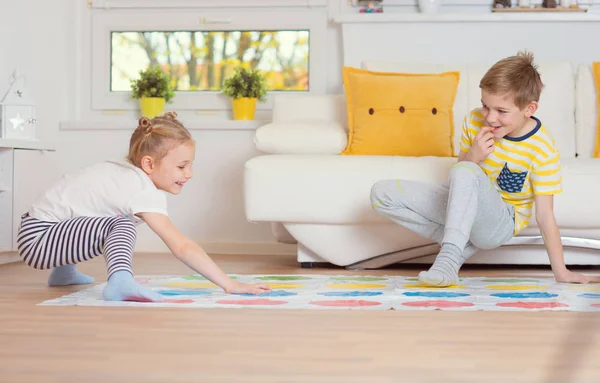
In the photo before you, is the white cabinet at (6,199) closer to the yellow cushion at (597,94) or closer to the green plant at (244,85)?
the green plant at (244,85)

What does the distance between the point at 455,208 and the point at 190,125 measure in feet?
5.81

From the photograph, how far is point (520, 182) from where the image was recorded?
2.38 metres

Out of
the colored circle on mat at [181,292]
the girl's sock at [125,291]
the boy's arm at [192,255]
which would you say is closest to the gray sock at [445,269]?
the boy's arm at [192,255]

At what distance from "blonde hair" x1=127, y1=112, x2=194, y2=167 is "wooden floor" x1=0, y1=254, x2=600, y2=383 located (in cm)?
44

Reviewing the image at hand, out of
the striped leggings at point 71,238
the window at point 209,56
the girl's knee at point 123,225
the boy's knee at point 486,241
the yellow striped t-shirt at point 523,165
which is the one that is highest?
the window at point 209,56

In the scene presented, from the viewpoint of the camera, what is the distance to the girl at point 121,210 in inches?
76.8

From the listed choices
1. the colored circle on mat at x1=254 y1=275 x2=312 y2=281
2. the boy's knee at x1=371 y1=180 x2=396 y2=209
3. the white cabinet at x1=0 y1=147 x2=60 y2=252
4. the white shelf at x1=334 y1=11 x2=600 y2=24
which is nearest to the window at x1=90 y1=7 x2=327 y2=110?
the white shelf at x1=334 y1=11 x2=600 y2=24

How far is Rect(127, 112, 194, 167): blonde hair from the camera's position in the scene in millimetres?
2018

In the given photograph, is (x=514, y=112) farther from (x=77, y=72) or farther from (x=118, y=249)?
(x=77, y=72)

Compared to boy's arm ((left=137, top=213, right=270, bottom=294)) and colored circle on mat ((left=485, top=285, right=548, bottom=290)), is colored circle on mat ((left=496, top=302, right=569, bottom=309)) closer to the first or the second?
colored circle on mat ((left=485, top=285, right=548, bottom=290))

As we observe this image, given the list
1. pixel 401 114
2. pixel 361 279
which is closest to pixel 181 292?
pixel 361 279

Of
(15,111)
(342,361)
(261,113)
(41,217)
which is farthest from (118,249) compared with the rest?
(261,113)

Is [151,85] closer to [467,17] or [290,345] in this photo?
[467,17]

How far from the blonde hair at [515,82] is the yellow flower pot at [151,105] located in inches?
76.6
